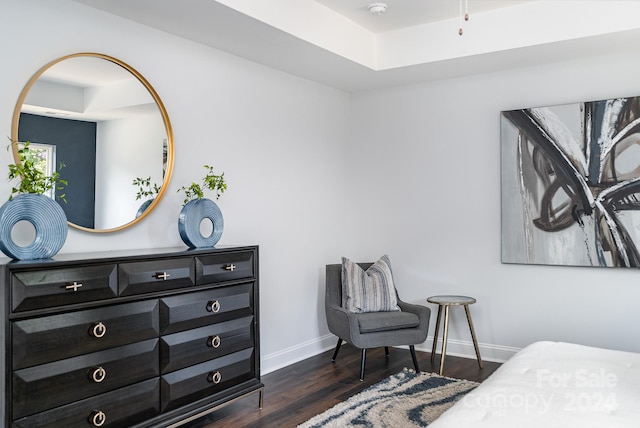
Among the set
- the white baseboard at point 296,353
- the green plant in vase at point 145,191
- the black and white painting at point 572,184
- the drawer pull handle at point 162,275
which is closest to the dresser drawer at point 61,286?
the drawer pull handle at point 162,275

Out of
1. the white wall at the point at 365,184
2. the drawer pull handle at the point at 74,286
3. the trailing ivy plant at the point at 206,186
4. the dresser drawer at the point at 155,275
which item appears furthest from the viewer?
the white wall at the point at 365,184

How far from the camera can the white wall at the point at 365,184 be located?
3713 mm

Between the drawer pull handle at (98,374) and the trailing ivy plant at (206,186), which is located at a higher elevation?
the trailing ivy plant at (206,186)

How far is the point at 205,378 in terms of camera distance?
3.13 metres

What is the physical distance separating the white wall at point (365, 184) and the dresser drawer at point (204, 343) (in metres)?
0.69

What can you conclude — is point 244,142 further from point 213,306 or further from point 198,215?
point 213,306

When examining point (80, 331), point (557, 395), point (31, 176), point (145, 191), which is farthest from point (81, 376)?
point (557, 395)

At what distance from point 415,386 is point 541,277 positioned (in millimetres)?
1419

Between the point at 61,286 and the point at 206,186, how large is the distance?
1479mm

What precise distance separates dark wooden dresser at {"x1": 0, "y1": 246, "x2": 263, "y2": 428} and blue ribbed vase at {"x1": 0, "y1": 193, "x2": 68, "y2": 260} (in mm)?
100

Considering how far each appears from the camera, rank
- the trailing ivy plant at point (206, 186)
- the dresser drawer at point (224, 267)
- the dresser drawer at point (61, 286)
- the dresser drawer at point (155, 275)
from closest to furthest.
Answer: the dresser drawer at point (61, 286), the dresser drawer at point (155, 275), the dresser drawer at point (224, 267), the trailing ivy plant at point (206, 186)

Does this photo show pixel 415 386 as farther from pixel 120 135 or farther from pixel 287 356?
pixel 120 135

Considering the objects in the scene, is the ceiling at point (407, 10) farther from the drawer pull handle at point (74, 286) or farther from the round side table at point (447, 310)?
the drawer pull handle at point (74, 286)

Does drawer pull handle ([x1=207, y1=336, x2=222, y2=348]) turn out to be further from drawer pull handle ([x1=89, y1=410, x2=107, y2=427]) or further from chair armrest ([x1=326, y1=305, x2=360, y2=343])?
chair armrest ([x1=326, y1=305, x2=360, y2=343])
